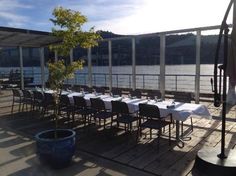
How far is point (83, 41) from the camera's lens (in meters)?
4.21

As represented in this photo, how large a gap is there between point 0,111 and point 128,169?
6.04 metres

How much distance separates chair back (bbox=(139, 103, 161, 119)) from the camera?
4523mm

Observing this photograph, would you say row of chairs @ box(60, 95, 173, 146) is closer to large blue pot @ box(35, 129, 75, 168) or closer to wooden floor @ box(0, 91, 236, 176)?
wooden floor @ box(0, 91, 236, 176)

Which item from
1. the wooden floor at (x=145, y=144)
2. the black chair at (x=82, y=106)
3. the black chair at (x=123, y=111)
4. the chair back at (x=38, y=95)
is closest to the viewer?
the wooden floor at (x=145, y=144)

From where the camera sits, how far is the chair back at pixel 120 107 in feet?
16.4

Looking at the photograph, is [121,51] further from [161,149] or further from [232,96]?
[232,96]

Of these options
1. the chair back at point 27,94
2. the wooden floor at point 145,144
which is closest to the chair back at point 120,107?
the wooden floor at point 145,144

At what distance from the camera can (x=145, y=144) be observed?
15.7 ft

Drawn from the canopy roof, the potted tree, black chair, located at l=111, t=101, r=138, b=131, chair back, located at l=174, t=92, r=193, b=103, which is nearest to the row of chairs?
black chair, located at l=111, t=101, r=138, b=131

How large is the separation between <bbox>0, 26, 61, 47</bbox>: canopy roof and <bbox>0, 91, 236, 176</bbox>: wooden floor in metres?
3.06

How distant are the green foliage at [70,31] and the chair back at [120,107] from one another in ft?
4.36

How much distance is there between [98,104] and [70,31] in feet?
6.05

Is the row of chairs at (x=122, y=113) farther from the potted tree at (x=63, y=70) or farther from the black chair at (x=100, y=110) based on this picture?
the potted tree at (x=63, y=70)

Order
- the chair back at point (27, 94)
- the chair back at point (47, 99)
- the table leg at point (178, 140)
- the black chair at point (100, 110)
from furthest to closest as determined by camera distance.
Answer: the chair back at point (27, 94), the chair back at point (47, 99), the black chair at point (100, 110), the table leg at point (178, 140)
